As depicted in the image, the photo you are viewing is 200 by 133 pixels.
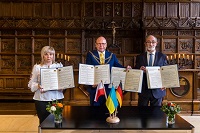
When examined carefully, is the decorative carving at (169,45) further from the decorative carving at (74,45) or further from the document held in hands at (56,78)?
the document held in hands at (56,78)

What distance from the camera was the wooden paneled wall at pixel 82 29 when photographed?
8.31 m

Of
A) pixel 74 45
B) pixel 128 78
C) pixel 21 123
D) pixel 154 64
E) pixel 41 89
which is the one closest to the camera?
pixel 41 89

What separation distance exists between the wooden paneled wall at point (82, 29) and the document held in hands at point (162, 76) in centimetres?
440

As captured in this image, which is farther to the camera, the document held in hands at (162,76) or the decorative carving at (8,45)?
the decorative carving at (8,45)

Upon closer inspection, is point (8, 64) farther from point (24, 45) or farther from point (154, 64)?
point (154, 64)

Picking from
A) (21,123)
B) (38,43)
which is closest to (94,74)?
(21,123)

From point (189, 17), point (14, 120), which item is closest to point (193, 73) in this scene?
point (189, 17)

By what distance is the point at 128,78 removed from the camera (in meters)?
3.75

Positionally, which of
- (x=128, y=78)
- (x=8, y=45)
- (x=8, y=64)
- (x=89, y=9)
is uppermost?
→ (x=89, y=9)

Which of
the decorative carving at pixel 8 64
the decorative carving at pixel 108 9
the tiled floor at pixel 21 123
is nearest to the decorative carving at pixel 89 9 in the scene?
the decorative carving at pixel 108 9

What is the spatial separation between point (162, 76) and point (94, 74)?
3.23ft

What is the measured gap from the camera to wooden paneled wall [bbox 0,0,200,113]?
8.31 meters

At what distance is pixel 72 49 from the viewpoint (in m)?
8.58

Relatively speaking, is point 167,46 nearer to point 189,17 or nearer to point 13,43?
point 189,17
